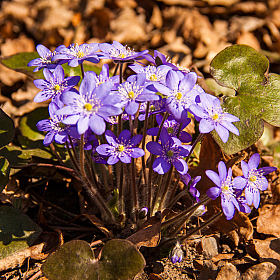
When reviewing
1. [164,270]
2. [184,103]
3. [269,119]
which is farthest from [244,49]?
[164,270]

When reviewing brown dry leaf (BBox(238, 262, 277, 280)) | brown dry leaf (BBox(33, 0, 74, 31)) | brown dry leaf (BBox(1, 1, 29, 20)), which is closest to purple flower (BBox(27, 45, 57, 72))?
brown dry leaf (BBox(238, 262, 277, 280))

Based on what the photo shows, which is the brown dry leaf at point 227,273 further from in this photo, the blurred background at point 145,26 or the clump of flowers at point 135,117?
the blurred background at point 145,26

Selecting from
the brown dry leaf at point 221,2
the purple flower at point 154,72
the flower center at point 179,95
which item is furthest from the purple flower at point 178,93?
the brown dry leaf at point 221,2

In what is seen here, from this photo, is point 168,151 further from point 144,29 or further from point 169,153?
point 144,29

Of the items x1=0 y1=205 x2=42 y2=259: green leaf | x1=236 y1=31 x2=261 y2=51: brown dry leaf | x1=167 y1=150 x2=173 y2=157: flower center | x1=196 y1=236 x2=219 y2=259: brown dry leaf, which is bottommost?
x1=196 y1=236 x2=219 y2=259: brown dry leaf

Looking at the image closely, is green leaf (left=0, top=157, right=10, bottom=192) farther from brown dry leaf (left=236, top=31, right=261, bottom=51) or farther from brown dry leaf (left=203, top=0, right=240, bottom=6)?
brown dry leaf (left=203, top=0, right=240, bottom=6)
